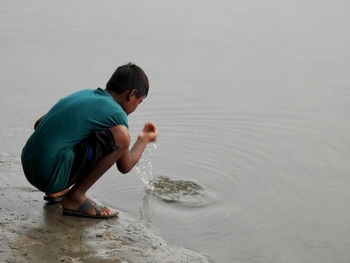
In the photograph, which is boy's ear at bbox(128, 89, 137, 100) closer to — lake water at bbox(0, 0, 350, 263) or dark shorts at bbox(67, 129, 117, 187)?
dark shorts at bbox(67, 129, 117, 187)

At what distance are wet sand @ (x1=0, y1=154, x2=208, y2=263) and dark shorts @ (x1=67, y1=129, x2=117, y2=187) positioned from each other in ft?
1.03

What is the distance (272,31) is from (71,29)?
2.89 metres

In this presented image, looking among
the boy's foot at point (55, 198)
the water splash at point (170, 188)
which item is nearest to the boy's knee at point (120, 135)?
the boy's foot at point (55, 198)

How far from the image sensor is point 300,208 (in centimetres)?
407

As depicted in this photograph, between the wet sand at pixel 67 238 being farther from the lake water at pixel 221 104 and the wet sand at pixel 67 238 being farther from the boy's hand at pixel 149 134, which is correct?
the boy's hand at pixel 149 134

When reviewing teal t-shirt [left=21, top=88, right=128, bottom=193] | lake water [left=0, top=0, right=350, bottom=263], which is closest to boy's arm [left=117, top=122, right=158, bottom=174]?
teal t-shirt [left=21, top=88, right=128, bottom=193]

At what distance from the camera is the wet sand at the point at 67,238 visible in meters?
3.05

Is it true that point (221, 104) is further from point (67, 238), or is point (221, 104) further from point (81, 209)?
point (67, 238)

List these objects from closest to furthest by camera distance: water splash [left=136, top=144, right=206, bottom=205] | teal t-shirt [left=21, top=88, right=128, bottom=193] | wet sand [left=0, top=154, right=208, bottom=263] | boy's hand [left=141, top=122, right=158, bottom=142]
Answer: wet sand [left=0, top=154, right=208, bottom=263] < teal t-shirt [left=21, top=88, right=128, bottom=193] < boy's hand [left=141, top=122, right=158, bottom=142] < water splash [left=136, top=144, right=206, bottom=205]

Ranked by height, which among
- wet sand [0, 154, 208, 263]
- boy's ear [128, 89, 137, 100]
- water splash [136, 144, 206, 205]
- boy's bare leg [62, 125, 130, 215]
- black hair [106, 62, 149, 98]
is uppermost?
black hair [106, 62, 149, 98]

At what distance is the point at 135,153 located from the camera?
3.64 metres

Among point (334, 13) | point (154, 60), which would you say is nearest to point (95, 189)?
point (154, 60)

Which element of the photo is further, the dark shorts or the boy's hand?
the boy's hand

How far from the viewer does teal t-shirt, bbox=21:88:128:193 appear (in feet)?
10.8
